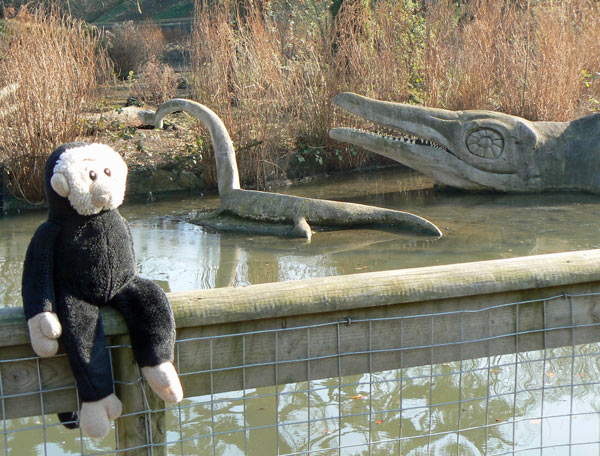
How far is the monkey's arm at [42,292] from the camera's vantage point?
166 centimetres

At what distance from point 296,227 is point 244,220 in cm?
72

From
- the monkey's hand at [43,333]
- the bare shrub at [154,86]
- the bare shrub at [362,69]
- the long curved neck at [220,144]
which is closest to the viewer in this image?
the monkey's hand at [43,333]

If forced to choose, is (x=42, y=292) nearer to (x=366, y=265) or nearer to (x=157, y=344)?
(x=157, y=344)

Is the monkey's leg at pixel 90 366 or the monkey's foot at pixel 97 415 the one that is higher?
the monkey's leg at pixel 90 366

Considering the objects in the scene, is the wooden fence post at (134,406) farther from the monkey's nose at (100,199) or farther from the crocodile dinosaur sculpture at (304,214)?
the crocodile dinosaur sculpture at (304,214)

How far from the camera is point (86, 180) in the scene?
1874mm

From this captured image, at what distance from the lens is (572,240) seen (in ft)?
23.1

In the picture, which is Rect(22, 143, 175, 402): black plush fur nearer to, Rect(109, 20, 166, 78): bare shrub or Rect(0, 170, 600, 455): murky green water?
Rect(0, 170, 600, 455): murky green water

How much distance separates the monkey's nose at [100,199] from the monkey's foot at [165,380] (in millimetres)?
429

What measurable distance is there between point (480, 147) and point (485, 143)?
8cm

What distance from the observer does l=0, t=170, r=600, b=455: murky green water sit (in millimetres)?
3475

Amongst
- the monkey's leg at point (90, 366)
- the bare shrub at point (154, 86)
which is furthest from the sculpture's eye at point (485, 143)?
the monkey's leg at point (90, 366)

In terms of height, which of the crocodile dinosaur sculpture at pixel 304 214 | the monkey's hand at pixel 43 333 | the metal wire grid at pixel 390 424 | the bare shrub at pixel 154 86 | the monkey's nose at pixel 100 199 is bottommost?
the metal wire grid at pixel 390 424

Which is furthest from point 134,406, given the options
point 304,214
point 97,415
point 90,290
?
point 304,214
